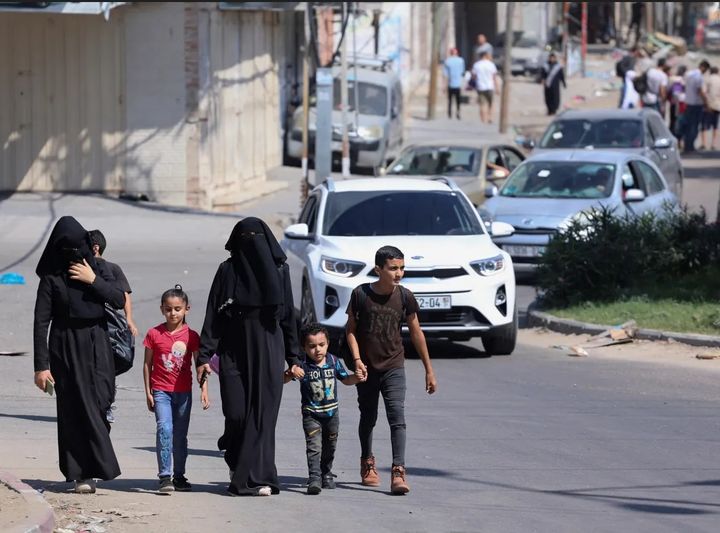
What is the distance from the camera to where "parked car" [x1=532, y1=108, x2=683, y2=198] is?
24.2 metres

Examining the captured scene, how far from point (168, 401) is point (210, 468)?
3.49 ft

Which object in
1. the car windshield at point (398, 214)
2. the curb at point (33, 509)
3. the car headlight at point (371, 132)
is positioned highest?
the car windshield at point (398, 214)

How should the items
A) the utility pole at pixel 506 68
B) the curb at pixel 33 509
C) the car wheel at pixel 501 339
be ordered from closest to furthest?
the curb at pixel 33 509 < the car wheel at pixel 501 339 < the utility pole at pixel 506 68

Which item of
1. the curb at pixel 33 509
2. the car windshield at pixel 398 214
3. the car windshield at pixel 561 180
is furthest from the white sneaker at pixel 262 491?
the car windshield at pixel 561 180

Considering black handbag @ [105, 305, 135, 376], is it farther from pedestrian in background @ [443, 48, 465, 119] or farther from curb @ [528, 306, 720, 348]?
pedestrian in background @ [443, 48, 465, 119]

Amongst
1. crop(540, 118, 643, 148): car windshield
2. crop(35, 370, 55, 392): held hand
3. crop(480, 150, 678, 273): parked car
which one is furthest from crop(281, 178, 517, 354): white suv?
crop(540, 118, 643, 148): car windshield

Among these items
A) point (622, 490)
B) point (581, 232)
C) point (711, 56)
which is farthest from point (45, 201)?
point (711, 56)

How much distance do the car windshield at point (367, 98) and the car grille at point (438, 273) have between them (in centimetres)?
1947

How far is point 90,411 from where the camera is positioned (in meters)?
7.80

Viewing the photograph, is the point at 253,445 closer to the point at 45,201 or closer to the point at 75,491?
the point at 75,491

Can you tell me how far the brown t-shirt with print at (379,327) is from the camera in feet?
26.7

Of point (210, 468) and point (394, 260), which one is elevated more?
point (394, 260)

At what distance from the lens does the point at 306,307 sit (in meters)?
13.6

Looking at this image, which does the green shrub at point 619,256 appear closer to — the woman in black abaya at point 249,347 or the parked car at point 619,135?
the parked car at point 619,135
